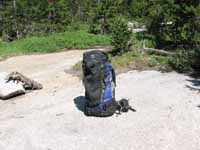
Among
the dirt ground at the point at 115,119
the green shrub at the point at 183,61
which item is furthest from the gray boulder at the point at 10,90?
the green shrub at the point at 183,61

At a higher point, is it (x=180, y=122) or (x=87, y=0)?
(x=87, y=0)

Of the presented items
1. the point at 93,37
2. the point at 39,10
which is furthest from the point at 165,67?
the point at 39,10

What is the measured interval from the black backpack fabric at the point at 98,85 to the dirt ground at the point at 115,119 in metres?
0.25

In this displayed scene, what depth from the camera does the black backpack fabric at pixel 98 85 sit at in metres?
7.57

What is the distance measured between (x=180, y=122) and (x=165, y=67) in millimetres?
4917

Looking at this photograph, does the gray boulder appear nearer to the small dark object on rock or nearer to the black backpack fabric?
the black backpack fabric

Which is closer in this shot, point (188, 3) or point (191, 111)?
point (191, 111)

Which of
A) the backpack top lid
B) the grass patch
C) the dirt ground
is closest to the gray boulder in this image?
the dirt ground

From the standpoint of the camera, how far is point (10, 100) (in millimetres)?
9539

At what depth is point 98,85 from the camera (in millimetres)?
7652

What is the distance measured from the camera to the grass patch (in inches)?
712

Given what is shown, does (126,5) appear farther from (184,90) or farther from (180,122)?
(180,122)

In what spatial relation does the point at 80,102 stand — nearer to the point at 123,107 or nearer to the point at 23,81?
the point at 123,107

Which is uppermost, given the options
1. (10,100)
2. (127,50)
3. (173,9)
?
(173,9)
